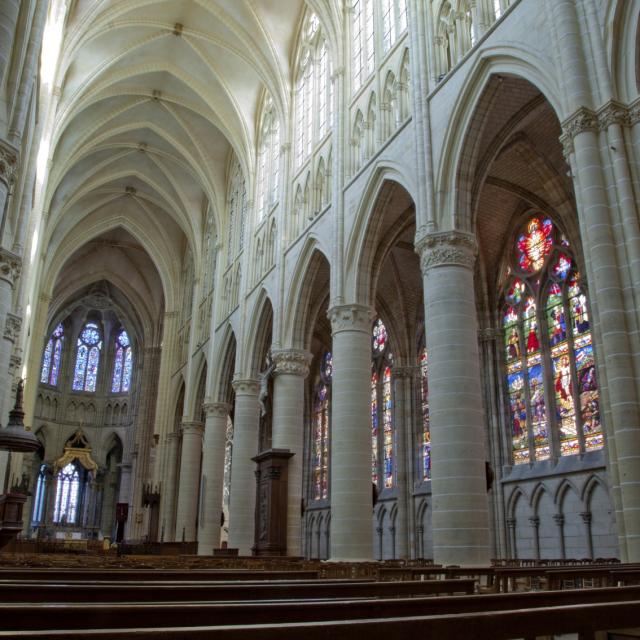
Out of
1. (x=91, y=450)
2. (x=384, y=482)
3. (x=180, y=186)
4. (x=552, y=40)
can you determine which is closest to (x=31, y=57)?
(x=552, y=40)

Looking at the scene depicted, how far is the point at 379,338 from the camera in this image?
1089 inches

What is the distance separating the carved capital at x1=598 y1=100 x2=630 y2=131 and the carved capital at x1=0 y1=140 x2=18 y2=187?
7930 mm

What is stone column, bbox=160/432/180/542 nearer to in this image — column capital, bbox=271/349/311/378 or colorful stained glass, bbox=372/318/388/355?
colorful stained glass, bbox=372/318/388/355

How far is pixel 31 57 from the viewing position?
10383mm

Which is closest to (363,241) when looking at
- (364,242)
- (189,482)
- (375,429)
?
(364,242)

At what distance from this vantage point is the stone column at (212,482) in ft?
85.5

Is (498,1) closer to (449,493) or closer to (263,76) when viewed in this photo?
(449,493)

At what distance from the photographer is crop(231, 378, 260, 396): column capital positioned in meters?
24.7

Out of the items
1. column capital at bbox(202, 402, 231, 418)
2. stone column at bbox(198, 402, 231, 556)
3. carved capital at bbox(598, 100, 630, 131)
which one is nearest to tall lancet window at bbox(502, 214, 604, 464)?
carved capital at bbox(598, 100, 630, 131)

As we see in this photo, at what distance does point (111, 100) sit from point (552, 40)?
23739 millimetres

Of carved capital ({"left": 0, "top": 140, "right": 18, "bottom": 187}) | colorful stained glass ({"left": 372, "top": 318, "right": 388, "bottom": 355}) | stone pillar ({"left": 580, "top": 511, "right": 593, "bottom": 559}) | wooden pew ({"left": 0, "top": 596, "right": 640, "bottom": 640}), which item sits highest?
colorful stained glass ({"left": 372, "top": 318, "right": 388, "bottom": 355})

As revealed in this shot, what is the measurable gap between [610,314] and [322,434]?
24249 millimetres

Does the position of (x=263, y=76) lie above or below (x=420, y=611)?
above

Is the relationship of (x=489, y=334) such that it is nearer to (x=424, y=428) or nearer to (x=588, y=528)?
(x=424, y=428)
